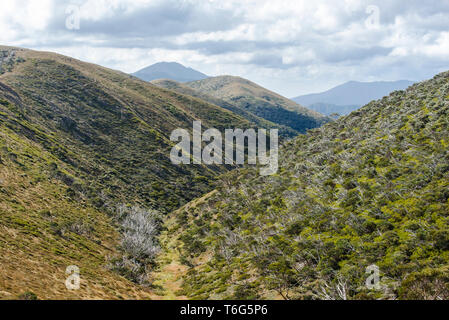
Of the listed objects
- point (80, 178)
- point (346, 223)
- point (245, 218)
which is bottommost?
point (245, 218)

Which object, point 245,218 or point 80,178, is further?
point 80,178

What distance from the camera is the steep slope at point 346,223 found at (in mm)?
16062

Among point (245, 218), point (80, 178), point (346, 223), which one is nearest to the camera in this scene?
point (346, 223)

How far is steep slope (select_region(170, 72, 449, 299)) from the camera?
16.1 m

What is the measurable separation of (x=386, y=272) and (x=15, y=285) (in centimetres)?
2038

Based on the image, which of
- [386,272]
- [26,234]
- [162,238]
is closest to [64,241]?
[26,234]

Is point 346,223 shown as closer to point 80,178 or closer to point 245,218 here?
point 245,218

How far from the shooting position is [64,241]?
2797cm

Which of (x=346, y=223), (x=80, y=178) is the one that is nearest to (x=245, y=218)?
(x=346, y=223)

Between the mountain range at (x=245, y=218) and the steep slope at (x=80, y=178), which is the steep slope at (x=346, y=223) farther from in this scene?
the steep slope at (x=80, y=178)

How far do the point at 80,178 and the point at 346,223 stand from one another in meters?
45.4

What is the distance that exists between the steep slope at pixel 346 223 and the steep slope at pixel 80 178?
8.31 m

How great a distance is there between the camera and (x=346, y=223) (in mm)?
22531

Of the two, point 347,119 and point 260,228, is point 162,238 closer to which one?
point 260,228
